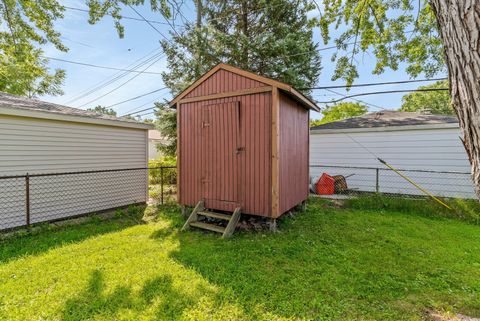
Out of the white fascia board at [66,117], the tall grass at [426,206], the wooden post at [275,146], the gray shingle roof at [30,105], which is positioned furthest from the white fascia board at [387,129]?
the gray shingle roof at [30,105]

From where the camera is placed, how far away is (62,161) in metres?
5.34

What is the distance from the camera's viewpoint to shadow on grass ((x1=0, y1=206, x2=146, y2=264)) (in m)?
3.59

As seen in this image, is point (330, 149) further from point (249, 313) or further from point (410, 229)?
point (249, 313)

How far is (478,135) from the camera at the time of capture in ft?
3.36

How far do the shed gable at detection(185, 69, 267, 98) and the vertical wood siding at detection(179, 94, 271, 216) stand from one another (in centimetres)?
19

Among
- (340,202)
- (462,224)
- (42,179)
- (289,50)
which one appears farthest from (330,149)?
(42,179)

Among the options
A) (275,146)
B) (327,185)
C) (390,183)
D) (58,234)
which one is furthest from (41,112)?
(390,183)

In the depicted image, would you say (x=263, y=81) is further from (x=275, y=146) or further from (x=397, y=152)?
(x=397, y=152)

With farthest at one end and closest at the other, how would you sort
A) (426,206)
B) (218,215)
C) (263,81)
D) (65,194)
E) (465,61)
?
(426,206), (65,194), (218,215), (263,81), (465,61)

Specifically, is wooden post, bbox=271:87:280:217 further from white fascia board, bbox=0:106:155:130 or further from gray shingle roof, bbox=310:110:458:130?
gray shingle roof, bbox=310:110:458:130

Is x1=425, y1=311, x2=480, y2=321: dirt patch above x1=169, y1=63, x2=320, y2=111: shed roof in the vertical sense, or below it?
below

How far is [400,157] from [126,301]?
8567mm

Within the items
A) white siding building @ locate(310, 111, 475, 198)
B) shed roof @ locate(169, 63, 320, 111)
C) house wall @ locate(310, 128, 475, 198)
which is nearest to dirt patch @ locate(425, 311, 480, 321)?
shed roof @ locate(169, 63, 320, 111)

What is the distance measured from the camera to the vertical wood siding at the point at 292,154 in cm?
445
